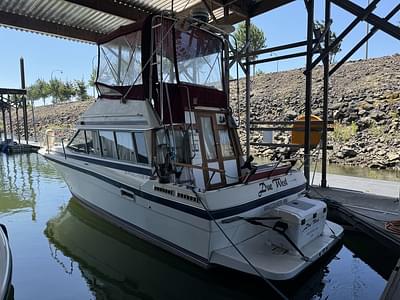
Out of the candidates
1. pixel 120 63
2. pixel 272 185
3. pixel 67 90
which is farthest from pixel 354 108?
pixel 67 90

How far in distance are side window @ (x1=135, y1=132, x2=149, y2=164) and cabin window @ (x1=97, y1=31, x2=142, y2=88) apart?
86 cm

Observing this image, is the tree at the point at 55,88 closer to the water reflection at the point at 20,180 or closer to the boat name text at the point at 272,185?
the water reflection at the point at 20,180

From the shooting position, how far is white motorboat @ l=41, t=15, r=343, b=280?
386 cm

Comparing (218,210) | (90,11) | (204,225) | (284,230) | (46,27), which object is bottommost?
(284,230)

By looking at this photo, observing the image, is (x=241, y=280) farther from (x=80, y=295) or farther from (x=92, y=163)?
(x=92, y=163)

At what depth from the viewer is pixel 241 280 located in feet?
13.1

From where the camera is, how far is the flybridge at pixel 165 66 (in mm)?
4809

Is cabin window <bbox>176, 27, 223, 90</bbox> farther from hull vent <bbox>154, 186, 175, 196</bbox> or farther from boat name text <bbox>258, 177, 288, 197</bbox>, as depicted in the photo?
boat name text <bbox>258, 177, 288, 197</bbox>

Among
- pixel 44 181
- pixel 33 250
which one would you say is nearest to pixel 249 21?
pixel 33 250

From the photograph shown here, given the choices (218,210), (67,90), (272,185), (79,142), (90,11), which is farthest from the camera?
(67,90)

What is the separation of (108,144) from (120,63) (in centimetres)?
145

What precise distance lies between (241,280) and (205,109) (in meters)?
2.52

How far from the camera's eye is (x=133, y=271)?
4.33m

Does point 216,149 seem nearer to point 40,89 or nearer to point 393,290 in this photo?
point 393,290
